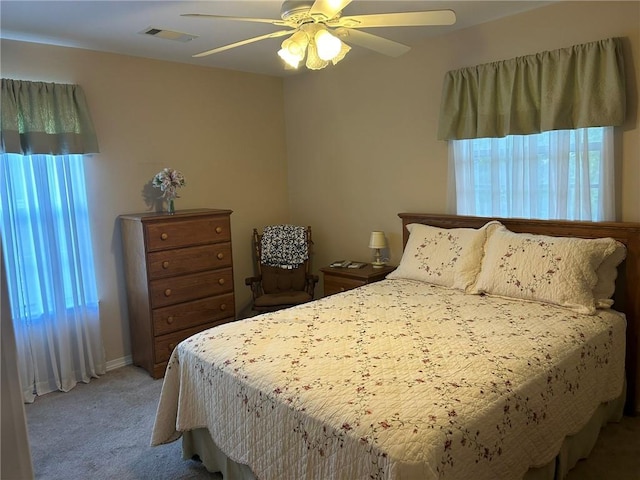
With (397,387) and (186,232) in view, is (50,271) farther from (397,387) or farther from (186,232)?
(397,387)

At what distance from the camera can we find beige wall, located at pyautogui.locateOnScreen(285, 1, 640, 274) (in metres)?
2.79

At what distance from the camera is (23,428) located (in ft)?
2.39

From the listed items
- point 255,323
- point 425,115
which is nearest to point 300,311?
point 255,323

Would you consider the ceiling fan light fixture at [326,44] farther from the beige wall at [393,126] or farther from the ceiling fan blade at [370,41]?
the beige wall at [393,126]

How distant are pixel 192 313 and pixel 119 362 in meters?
0.76

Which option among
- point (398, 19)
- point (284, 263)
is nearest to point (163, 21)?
point (398, 19)

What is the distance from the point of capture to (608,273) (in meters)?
2.67

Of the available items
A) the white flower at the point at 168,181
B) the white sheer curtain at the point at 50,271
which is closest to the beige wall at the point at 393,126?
the white flower at the point at 168,181

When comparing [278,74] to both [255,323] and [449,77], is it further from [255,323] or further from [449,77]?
[255,323]

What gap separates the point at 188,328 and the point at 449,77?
2.77 meters

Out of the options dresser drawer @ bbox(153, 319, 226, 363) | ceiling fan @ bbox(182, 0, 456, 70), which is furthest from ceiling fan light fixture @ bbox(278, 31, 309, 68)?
dresser drawer @ bbox(153, 319, 226, 363)

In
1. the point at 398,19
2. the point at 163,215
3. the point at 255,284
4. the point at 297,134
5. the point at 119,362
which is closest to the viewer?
the point at 398,19

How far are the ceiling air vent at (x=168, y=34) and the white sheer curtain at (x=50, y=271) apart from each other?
1.08m

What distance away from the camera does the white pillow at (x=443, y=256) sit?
3049 millimetres
